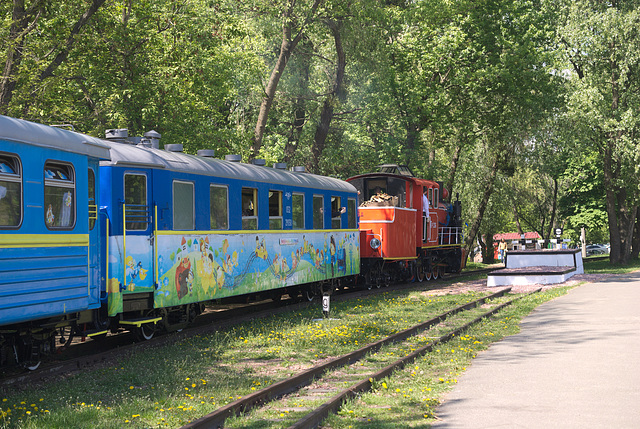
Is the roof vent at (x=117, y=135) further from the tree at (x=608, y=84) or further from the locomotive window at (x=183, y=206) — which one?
the tree at (x=608, y=84)

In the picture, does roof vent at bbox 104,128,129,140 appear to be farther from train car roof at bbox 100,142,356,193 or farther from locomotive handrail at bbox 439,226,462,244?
locomotive handrail at bbox 439,226,462,244

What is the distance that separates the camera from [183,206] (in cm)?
1216

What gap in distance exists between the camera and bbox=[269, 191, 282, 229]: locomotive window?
15.4 meters

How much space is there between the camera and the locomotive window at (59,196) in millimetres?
8617

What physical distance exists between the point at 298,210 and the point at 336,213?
2611 mm

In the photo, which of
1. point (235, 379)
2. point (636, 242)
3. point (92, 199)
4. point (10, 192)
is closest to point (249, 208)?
point (92, 199)

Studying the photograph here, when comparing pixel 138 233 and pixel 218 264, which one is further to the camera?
pixel 218 264

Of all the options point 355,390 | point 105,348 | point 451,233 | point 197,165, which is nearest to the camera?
point 355,390

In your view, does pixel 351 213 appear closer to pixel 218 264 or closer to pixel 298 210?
pixel 298 210

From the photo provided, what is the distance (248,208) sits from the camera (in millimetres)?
14422

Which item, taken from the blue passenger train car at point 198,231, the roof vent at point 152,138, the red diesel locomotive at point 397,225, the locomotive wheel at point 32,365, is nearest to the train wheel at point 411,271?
the red diesel locomotive at point 397,225

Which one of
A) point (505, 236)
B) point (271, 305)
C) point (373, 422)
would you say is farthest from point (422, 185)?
point (505, 236)

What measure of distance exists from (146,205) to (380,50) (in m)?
19.4

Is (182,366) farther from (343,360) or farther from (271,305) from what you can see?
(271,305)
